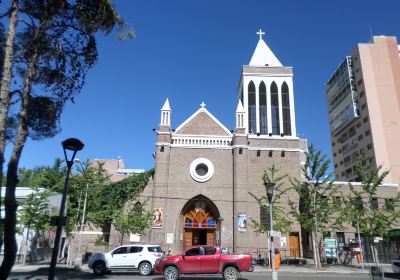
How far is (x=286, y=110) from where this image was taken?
41.2 meters

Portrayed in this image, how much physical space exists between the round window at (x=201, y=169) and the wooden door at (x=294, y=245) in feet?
31.5

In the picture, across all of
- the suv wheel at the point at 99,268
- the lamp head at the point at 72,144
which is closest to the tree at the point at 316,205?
the suv wheel at the point at 99,268

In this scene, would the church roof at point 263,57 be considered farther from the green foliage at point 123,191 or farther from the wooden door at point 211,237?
the wooden door at point 211,237

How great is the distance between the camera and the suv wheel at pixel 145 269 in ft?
66.7

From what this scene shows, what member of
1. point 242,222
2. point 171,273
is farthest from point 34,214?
point 242,222

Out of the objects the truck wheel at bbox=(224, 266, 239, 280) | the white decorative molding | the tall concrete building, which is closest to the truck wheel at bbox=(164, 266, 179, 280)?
the truck wheel at bbox=(224, 266, 239, 280)

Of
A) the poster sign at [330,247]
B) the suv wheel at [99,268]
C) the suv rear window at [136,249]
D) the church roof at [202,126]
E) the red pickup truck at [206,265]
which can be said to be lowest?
the suv wheel at [99,268]

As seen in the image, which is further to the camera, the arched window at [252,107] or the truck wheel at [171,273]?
the arched window at [252,107]

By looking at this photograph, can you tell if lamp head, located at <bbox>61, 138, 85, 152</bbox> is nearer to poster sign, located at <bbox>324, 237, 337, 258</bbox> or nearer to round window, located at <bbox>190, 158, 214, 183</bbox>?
round window, located at <bbox>190, 158, 214, 183</bbox>

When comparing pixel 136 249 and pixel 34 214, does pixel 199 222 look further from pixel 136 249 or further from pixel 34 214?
pixel 34 214

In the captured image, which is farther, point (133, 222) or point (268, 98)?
point (268, 98)

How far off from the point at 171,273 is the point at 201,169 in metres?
18.5

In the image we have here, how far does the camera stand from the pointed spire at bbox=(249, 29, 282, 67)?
44.8 m

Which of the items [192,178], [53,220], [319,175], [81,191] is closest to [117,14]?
[53,220]
